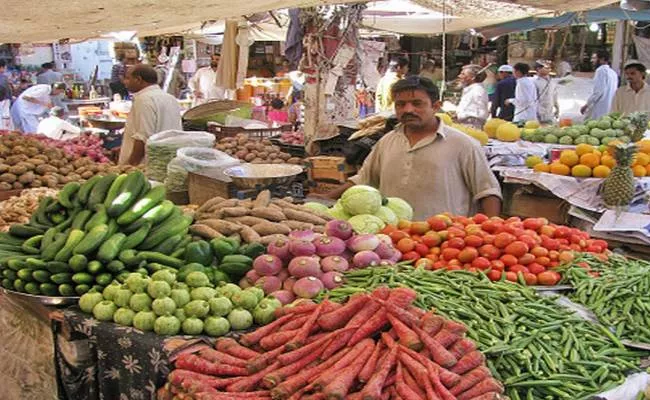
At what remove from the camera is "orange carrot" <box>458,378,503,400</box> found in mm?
2057

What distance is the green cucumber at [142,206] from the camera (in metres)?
3.50

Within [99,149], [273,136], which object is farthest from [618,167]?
[99,149]

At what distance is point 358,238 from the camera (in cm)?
330

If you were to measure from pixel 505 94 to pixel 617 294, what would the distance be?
1137 centimetres

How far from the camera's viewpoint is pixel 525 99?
12953 millimetres

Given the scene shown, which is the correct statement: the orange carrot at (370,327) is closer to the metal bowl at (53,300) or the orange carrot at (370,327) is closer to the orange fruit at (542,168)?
the metal bowl at (53,300)

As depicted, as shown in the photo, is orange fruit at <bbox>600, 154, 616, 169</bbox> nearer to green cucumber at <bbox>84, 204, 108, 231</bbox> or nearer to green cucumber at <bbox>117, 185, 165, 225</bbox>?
green cucumber at <bbox>117, 185, 165, 225</bbox>

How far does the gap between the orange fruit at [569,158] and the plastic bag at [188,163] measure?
3.14 metres

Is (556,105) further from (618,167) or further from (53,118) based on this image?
(53,118)

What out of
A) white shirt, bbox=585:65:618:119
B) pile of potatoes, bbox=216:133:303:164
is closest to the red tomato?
pile of potatoes, bbox=216:133:303:164

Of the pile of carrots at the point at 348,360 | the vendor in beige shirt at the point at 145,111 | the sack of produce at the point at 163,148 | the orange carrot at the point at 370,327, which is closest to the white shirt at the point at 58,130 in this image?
the vendor in beige shirt at the point at 145,111

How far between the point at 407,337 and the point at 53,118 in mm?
9878

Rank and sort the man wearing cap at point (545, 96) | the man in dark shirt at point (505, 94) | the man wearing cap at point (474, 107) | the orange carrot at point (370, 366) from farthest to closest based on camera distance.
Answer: the man in dark shirt at point (505, 94)
the man wearing cap at point (545, 96)
the man wearing cap at point (474, 107)
the orange carrot at point (370, 366)

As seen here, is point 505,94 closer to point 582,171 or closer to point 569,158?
point 569,158
